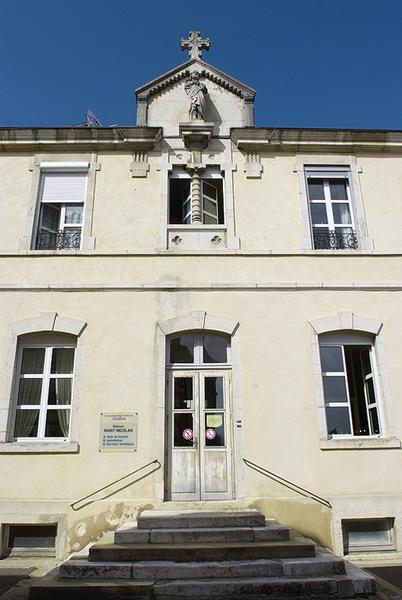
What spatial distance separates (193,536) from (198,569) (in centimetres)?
64

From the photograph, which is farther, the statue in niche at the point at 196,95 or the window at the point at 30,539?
the statue in niche at the point at 196,95

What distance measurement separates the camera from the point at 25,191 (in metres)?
8.32

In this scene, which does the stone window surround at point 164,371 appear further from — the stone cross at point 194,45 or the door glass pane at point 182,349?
the stone cross at point 194,45

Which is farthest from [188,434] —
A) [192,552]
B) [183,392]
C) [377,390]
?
[377,390]

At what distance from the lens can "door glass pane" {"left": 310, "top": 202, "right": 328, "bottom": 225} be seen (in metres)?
8.38

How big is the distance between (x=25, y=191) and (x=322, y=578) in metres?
7.45

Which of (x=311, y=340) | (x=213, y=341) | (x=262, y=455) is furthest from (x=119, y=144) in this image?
(x=262, y=455)

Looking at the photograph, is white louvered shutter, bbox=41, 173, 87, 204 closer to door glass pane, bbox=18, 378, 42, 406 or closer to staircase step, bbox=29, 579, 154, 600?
door glass pane, bbox=18, 378, 42, 406

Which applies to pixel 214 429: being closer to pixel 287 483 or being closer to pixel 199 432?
pixel 199 432

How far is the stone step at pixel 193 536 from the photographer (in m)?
5.43

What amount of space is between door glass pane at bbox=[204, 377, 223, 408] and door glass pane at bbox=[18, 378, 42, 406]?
261 cm

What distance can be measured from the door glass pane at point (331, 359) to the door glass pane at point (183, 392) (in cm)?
215

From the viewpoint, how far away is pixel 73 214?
833 centimetres

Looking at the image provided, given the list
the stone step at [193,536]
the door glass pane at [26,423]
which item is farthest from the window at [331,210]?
the door glass pane at [26,423]
